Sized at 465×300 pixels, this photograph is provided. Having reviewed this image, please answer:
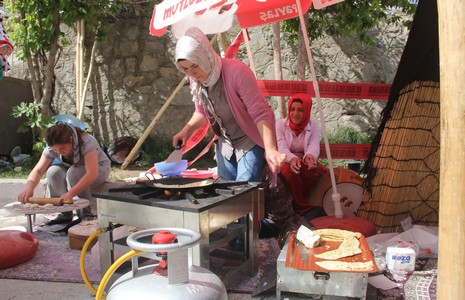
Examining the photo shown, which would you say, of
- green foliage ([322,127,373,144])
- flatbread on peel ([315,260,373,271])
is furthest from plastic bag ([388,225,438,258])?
green foliage ([322,127,373,144])

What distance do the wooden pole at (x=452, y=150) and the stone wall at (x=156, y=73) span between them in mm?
5797

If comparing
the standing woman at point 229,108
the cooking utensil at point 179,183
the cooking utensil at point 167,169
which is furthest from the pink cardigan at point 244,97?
the cooking utensil at point 167,169

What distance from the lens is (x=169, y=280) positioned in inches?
64.9

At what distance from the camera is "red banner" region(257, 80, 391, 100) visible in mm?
4637

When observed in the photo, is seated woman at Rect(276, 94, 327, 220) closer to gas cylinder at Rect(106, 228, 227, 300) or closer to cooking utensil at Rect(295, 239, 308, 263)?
cooking utensil at Rect(295, 239, 308, 263)

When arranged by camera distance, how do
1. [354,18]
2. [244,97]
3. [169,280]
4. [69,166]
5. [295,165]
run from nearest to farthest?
[169,280] → [244,97] → [295,165] → [69,166] → [354,18]

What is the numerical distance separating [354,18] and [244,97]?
390 centimetres

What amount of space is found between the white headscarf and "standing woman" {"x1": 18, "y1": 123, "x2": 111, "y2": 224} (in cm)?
146

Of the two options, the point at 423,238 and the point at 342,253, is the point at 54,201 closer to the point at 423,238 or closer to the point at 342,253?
the point at 342,253

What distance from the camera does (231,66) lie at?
117 inches

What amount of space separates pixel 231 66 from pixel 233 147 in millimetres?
618

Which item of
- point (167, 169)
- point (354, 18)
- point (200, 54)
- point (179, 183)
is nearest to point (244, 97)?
point (200, 54)

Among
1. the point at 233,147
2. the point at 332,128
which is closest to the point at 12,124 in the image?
the point at 332,128

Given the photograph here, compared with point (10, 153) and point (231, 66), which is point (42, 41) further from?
point (231, 66)
